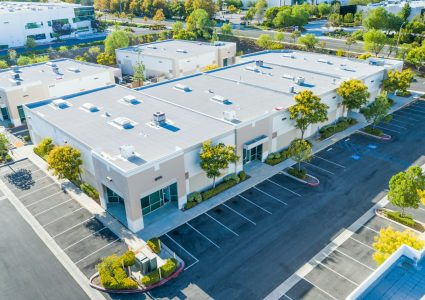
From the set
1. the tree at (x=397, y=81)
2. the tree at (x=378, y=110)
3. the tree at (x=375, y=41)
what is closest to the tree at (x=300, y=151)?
the tree at (x=378, y=110)

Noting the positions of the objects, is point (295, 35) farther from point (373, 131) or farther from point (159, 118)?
point (159, 118)

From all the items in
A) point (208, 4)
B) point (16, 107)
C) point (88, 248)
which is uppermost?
point (208, 4)

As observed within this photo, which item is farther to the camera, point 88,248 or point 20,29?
point 20,29

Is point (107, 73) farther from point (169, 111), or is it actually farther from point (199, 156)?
point (199, 156)

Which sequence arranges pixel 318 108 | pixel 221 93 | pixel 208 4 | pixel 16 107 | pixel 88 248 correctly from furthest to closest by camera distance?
1. pixel 208 4
2. pixel 16 107
3. pixel 221 93
4. pixel 318 108
5. pixel 88 248

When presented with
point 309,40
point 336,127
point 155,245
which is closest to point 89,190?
point 155,245

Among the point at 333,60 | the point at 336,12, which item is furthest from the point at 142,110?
the point at 336,12

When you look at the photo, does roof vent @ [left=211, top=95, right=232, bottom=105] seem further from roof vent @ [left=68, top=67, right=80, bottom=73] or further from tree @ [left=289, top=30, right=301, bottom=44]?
tree @ [left=289, top=30, right=301, bottom=44]
